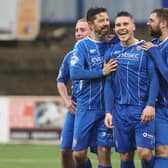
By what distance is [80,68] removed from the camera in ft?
30.9

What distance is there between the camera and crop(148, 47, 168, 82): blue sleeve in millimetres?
8953

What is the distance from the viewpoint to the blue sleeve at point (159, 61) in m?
8.95

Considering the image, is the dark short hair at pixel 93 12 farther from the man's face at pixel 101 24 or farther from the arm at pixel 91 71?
the arm at pixel 91 71

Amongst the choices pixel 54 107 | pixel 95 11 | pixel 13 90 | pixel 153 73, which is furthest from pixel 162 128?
pixel 13 90

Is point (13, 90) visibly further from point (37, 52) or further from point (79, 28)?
point (79, 28)

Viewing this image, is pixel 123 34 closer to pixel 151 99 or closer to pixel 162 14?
pixel 162 14

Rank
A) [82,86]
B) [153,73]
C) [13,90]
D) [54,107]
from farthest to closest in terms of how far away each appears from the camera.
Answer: [13,90], [54,107], [82,86], [153,73]

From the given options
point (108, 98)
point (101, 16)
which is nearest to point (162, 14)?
point (101, 16)

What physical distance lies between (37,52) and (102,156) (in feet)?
40.9

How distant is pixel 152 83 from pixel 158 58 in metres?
0.25

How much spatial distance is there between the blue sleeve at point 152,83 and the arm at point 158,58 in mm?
62

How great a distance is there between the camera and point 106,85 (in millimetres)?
9258

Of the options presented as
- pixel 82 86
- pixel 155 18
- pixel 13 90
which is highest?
pixel 155 18

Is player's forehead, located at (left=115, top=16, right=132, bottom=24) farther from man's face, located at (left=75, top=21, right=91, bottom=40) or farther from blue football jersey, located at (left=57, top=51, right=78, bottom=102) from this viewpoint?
blue football jersey, located at (left=57, top=51, right=78, bottom=102)
